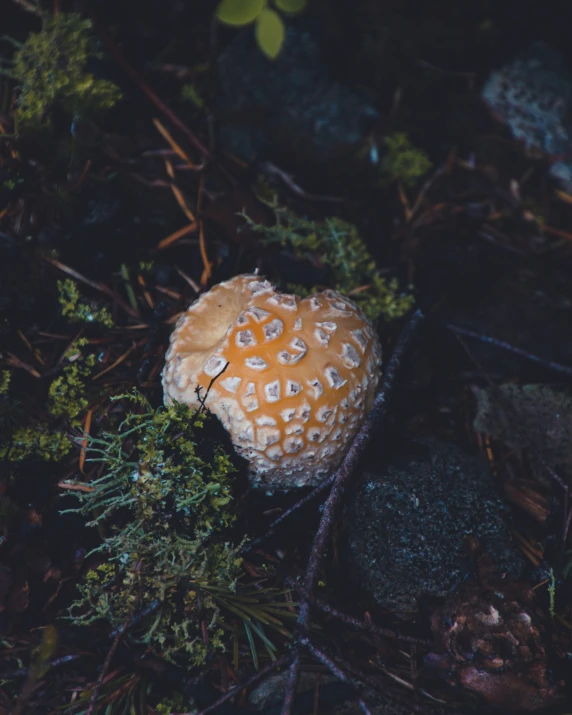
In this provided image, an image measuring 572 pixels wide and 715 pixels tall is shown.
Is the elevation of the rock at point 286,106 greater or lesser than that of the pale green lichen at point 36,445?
greater

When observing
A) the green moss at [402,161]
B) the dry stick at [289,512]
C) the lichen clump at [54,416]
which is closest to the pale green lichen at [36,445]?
the lichen clump at [54,416]

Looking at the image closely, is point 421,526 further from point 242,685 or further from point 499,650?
point 242,685

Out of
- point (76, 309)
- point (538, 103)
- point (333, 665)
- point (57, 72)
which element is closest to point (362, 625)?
Result: point (333, 665)

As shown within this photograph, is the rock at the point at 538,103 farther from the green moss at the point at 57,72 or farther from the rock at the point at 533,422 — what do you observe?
the green moss at the point at 57,72

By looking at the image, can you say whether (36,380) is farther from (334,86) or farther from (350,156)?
(334,86)

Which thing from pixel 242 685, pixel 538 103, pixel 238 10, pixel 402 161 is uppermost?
pixel 238 10

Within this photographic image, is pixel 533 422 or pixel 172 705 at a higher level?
pixel 533 422
